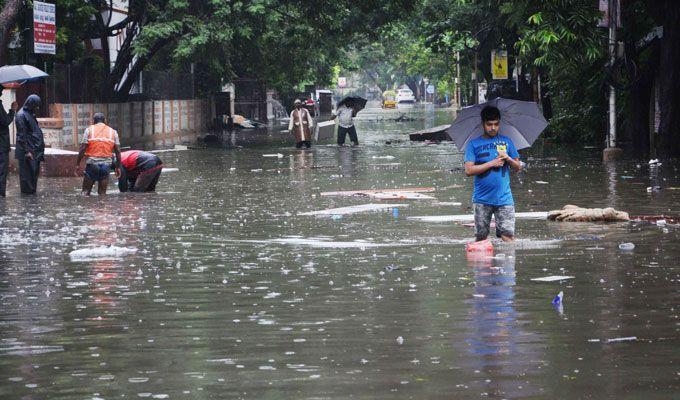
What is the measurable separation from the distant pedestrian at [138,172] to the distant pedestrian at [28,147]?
4.85 feet

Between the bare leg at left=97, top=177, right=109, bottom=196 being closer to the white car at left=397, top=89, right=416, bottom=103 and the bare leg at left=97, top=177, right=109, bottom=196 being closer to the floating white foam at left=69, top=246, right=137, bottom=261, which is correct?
the floating white foam at left=69, top=246, right=137, bottom=261

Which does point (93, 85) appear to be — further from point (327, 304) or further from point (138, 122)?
point (327, 304)

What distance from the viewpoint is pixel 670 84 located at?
29484 millimetres

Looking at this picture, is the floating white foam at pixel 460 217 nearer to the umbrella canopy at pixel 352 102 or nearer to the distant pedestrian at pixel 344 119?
the umbrella canopy at pixel 352 102

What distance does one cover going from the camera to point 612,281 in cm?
1133

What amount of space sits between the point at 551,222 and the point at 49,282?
7.09 m

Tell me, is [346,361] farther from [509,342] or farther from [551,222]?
[551,222]

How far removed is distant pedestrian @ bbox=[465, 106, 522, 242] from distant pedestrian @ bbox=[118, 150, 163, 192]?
35.4 feet

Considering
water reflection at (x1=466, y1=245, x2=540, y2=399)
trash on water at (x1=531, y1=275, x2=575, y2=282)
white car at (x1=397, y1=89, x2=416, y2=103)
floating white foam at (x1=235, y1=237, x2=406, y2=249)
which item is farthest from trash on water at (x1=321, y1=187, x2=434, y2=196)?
white car at (x1=397, y1=89, x2=416, y2=103)

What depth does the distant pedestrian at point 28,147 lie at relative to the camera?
23578 mm

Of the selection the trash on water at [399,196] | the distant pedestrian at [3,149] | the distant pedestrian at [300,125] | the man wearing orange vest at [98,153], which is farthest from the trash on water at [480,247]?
the distant pedestrian at [300,125]

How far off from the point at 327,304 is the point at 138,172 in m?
13.9

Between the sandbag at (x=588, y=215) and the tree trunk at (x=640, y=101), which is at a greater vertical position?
the tree trunk at (x=640, y=101)

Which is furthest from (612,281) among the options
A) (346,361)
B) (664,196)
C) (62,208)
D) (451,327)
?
(62,208)
